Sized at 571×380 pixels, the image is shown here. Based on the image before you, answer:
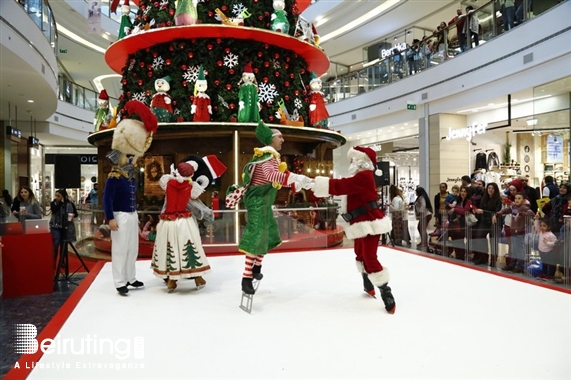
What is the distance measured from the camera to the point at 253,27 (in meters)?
7.91

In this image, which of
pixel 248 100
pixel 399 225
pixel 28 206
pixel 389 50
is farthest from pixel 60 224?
pixel 389 50

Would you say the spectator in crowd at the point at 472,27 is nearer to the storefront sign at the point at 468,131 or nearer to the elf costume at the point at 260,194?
the storefront sign at the point at 468,131

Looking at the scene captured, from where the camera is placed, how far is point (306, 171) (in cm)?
929

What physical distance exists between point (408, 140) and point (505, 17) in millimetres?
9296

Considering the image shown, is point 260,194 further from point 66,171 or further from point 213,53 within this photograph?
point 213,53

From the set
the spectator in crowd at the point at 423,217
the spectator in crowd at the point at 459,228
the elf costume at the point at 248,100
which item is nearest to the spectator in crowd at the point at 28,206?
the elf costume at the point at 248,100

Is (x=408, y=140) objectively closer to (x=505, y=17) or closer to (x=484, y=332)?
(x=505, y=17)

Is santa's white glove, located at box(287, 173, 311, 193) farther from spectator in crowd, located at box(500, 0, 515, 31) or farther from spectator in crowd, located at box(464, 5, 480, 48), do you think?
spectator in crowd, located at box(464, 5, 480, 48)

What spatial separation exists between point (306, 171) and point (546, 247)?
205 inches

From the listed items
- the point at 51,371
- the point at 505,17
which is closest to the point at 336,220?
the point at 51,371

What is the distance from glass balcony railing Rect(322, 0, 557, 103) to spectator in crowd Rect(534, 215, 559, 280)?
6.25 meters

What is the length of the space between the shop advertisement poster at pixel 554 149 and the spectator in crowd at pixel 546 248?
474 centimetres

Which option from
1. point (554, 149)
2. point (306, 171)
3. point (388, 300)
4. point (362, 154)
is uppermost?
point (554, 149)

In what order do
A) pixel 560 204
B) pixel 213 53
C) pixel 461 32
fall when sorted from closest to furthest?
pixel 560 204 → pixel 213 53 → pixel 461 32
